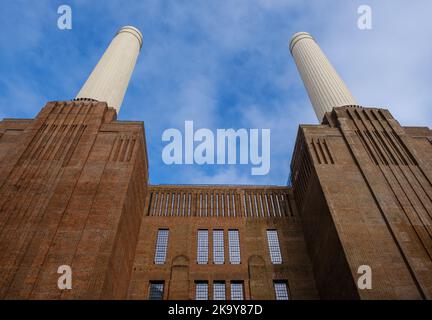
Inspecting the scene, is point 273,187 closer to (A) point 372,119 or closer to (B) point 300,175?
(B) point 300,175

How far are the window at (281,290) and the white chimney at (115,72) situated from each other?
20040 millimetres

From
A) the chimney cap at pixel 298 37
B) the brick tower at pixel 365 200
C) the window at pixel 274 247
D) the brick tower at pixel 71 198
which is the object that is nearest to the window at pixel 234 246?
the window at pixel 274 247

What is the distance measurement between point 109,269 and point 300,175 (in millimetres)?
16113

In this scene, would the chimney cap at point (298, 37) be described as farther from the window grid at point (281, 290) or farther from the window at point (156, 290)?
the window at point (156, 290)

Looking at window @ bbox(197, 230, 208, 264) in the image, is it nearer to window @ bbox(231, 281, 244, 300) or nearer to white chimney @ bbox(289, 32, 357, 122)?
window @ bbox(231, 281, 244, 300)

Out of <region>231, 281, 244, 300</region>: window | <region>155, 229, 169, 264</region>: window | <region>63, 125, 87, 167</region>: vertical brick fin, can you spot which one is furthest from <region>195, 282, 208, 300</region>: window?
<region>63, 125, 87, 167</region>: vertical brick fin

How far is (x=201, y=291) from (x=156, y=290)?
311cm

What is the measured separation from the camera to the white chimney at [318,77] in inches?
1248

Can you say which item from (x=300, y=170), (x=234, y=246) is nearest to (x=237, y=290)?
(x=234, y=246)

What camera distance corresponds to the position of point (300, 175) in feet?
89.3

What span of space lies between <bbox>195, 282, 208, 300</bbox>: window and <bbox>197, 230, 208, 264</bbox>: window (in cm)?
165

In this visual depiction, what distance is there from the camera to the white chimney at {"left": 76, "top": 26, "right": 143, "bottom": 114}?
99.2 feet
